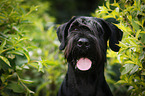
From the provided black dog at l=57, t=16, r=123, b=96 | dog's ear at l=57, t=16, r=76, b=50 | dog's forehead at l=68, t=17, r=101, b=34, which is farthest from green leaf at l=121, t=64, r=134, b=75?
dog's ear at l=57, t=16, r=76, b=50

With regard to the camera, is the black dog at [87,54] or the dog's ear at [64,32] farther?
the dog's ear at [64,32]

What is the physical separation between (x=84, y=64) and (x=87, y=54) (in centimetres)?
15

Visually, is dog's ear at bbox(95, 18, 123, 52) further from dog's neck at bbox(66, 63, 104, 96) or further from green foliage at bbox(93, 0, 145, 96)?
dog's neck at bbox(66, 63, 104, 96)

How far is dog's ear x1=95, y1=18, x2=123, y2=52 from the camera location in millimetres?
2629

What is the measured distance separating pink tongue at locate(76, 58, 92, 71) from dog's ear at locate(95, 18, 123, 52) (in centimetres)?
48

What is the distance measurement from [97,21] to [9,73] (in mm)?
1586

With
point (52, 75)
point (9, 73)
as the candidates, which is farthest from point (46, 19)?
point (9, 73)

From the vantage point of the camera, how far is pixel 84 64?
2.43 metres

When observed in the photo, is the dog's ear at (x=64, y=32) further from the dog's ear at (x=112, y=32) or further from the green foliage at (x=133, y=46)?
the green foliage at (x=133, y=46)

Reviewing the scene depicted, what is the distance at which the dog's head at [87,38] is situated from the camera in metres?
2.34

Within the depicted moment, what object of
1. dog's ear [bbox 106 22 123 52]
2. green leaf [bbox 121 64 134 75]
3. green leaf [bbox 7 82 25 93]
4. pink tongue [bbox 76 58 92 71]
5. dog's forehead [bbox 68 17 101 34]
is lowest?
green leaf [bbox 7 82 25 93]

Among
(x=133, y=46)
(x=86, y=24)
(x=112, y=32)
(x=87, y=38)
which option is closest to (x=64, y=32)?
(x=86, y=24)

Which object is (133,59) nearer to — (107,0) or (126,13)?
(126,13)

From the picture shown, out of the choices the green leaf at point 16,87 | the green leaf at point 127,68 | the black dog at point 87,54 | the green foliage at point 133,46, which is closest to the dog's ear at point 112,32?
the black dog at point 87,54
